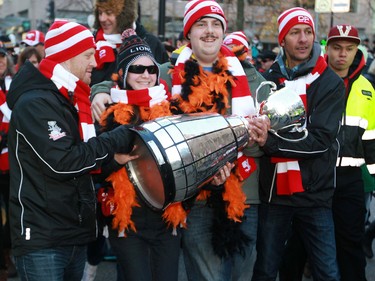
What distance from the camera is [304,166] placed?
385 cm

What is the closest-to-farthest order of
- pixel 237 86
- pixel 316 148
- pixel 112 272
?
pixel 237 86 < pixel 316 148 < pixel 112 272

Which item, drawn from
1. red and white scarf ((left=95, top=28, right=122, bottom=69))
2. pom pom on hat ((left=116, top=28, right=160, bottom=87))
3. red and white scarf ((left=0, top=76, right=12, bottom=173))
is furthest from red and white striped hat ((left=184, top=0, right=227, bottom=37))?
red and white scarf ((left=0, top=76, right=12, bottom=173))

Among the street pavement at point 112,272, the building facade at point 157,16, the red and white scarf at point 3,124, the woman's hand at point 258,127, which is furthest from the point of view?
the building facade at point 157,16

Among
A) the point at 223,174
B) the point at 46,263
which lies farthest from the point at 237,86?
the point at 46,263

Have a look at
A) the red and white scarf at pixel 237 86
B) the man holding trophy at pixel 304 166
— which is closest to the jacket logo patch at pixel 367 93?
the man holding trophy at pixel 304 166

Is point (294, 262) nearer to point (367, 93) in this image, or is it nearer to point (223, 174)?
point (367, 93)

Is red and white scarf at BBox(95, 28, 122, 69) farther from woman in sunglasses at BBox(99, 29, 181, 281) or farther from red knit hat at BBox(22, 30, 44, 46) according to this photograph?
red knit hat at BBox(22, 30, 44, 46)

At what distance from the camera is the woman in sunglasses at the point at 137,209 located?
131 inches

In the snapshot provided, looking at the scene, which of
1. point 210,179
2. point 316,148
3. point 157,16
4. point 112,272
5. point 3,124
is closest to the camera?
point 210,179

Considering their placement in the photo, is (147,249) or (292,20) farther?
(292,20)

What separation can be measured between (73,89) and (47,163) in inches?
17.6

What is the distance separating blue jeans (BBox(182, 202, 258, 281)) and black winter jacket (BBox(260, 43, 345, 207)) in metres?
0.29

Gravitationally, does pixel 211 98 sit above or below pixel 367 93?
above

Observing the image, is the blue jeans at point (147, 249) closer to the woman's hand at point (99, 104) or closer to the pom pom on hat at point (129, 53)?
the woman's hand at point (99, 104)
